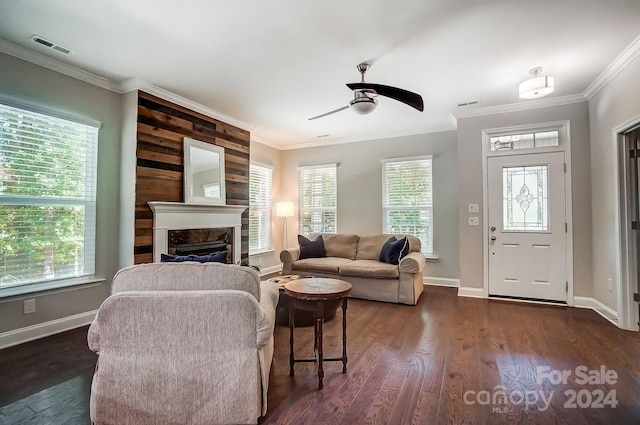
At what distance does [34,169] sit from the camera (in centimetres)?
294


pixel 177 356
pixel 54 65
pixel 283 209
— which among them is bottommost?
pixel 177 356

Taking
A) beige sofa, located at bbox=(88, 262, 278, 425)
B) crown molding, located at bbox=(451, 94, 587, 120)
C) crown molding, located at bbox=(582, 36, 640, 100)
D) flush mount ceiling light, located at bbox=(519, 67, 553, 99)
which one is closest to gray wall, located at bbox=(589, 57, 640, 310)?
crown molding, located at bbox=(582, 36, 640, 100)

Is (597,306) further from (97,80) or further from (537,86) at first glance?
(97,80)

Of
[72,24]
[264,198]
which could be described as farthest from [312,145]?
[72,24]

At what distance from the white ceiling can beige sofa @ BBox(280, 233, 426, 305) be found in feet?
7.17

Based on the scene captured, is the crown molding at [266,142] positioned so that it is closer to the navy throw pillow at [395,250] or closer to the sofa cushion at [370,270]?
the sofa cushion at [370,270]

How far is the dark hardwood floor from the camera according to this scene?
182 cm

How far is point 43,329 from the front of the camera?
2.97 meters

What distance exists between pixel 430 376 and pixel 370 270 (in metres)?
2.01

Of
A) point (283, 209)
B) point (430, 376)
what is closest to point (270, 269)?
point (283, 209)

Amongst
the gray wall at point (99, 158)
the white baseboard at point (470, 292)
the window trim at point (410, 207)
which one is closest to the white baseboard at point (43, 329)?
the gray wall at point (99, 158)

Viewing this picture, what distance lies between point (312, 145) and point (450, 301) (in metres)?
3.88

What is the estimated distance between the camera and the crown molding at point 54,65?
2.76 metres

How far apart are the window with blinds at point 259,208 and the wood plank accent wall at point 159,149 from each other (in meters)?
1.27
